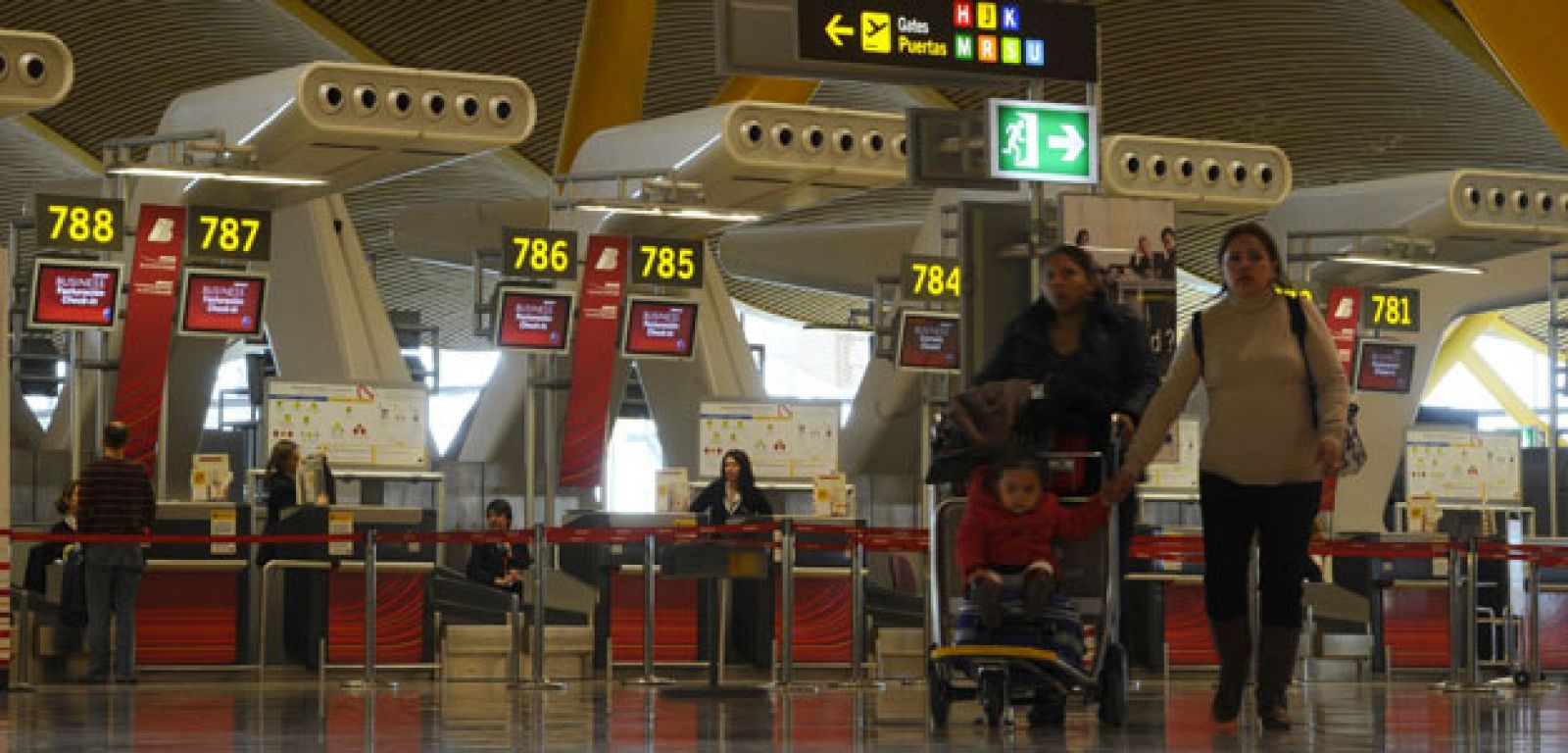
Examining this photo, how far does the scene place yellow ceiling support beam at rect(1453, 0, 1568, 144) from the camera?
13531 mm

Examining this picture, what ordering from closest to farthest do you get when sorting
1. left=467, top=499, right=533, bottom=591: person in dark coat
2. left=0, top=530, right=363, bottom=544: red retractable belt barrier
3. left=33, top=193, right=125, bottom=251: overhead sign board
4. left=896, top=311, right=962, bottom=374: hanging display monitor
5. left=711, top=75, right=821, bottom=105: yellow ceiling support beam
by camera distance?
left=0, top=530, right=363, bottom=544: red retractable belt barrier → left=467, top=499, right=533, bottom=591: person in dark coat → left=33, top=193, right=125, bottom=251: overhead sign board → left=896, top=311, right=962, bottom=374: hanging display monitor → left=711, top=75, right=821, bottom=105: yellow ceiling support beam

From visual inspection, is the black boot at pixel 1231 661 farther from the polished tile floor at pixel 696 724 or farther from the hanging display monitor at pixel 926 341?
the hanging display monitor at pixel 926 341

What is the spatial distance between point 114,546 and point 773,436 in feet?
28.9

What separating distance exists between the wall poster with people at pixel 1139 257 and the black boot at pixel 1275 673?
2.58 metres

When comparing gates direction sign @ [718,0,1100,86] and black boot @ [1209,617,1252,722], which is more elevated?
gates direction sign @ [718,0,1100,86]

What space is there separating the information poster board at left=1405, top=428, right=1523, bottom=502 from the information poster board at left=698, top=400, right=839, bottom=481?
Answer: 5153 millimetres

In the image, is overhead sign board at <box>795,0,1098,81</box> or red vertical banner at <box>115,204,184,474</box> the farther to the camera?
red vertical banner at <box>115,204,184,474</box>

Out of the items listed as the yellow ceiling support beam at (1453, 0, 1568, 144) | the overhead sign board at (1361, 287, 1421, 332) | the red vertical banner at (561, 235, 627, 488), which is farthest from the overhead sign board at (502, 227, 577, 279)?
the yellow ceiling support beam at (1453, 0, 1568, 144)

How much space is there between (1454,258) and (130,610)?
39.8 ft

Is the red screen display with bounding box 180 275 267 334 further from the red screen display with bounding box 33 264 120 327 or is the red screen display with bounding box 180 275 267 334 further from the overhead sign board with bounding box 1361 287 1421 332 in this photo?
the overhead sign board with bounding box 1361 287 1421 332

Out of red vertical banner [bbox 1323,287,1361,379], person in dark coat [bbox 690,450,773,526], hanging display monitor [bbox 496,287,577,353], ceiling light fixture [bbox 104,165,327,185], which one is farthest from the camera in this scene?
red vertical banner [bbox 1323,287,1361,379]

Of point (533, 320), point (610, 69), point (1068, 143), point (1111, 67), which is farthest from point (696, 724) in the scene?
point (1111, 67)

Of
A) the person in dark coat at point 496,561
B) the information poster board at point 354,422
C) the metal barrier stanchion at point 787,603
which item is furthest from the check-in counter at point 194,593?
the metal barrier stanchion at point 787,603

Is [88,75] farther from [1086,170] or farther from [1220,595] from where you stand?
[1220,595]
